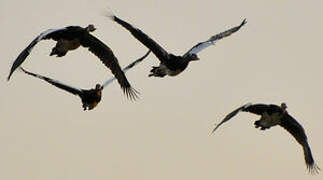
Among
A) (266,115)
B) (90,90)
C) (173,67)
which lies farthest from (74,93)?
(266,115)

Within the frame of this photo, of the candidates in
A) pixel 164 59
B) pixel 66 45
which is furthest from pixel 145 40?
pixel 66 45

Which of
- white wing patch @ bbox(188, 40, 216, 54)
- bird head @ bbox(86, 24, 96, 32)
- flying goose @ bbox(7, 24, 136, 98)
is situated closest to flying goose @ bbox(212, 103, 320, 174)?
white wing patch @ bbox(188, 40, 216, 54)

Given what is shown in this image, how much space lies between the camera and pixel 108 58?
144 feet

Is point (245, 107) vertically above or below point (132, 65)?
below

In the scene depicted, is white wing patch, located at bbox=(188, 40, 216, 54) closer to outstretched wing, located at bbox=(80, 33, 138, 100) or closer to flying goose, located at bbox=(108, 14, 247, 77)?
flying goose, located at bbox=(108, 14, 247, 77)

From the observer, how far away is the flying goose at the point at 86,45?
4166cm

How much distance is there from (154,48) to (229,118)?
3636 millimetres

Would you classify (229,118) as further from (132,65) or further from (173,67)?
(132,65)

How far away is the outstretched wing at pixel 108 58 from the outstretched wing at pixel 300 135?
5.10m

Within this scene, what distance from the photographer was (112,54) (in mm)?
43625

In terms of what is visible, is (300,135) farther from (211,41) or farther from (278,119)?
(211,41)

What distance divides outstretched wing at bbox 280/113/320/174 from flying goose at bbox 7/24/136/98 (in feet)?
16.9

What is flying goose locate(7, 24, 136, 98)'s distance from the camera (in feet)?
137

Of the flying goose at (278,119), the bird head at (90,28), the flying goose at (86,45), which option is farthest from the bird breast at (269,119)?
the bird head at (90,28)
